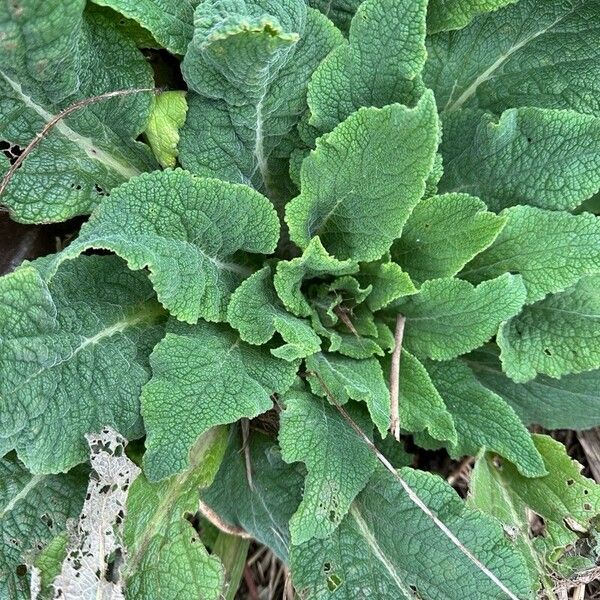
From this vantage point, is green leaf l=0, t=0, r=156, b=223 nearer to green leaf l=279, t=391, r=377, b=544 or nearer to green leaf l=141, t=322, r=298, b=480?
green leaf l=141, t=322, r=298, b=480

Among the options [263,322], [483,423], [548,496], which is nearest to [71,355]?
[263,322]

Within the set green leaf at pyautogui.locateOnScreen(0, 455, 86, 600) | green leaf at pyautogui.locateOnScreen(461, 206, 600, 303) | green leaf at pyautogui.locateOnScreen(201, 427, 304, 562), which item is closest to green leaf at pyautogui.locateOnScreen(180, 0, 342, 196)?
green leaf at pyautogui.locateOnScreen(461, 206, 600, 303)

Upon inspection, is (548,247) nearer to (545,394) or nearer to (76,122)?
(545,394)

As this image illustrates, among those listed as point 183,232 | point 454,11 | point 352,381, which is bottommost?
point 352,381

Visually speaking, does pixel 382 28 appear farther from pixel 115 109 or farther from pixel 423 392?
pixel 423 392

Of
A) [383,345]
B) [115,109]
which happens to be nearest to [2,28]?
[115,109]
